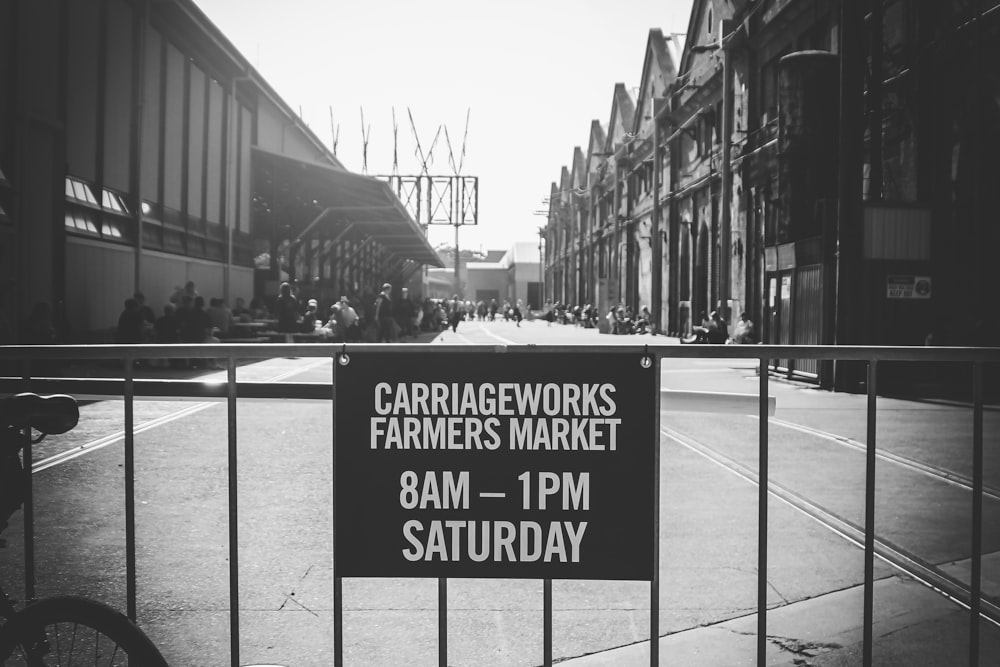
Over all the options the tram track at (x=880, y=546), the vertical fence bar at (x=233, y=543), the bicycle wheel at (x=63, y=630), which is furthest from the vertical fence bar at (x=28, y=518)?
the tram track at (x=880, y=546)

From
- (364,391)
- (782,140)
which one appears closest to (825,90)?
(782,140)

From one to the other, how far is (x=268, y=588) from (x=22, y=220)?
48.6 feet

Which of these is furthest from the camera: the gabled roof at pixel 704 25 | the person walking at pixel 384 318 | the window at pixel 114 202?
the gabled roof at pixel 704 25

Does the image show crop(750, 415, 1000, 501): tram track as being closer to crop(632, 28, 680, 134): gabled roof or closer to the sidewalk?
the sidewalk

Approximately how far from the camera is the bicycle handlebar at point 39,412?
258cm

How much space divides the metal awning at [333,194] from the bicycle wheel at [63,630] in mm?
23660

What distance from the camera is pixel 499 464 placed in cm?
285

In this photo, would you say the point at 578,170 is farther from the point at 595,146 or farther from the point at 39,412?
the point at 39,412

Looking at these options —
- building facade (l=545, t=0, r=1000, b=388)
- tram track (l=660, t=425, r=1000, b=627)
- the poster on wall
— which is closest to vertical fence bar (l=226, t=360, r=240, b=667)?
tram track (l=660, t=425, r=1000, b=627)

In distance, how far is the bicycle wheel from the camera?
2471 mm

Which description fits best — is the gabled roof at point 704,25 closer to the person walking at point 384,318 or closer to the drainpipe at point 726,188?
the drainpipe at point 726,188

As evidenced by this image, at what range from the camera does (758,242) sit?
89.2 ft

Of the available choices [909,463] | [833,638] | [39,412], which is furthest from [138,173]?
[833,638]

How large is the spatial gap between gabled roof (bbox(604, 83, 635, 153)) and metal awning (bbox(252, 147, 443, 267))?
18.3 metres
